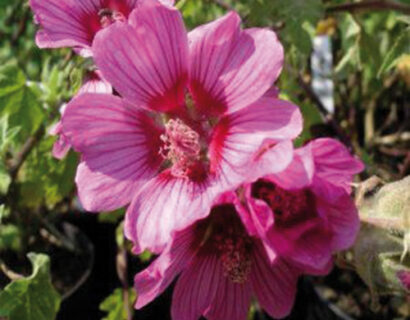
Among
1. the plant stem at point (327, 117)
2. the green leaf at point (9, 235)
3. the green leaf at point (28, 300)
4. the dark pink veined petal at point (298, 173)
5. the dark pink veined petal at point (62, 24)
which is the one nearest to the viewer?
the dark pink veined petal at point (298, 173)

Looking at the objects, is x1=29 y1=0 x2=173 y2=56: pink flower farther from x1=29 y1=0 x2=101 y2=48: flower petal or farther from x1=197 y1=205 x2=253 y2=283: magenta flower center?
x1=197 y1=205 x2=253 y2=283: magenta flower center

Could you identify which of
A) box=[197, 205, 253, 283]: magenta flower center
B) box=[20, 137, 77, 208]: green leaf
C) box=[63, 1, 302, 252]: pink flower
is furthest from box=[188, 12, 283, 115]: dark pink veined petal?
box=[20, 137, 77, 208]: green leaf

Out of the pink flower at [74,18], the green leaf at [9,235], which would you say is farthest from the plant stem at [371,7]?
the green leaf at [9,235]

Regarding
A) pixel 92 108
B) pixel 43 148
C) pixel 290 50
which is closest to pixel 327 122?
pixel 290 50

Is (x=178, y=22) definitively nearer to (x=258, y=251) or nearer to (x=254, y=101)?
(x=254, y=101)

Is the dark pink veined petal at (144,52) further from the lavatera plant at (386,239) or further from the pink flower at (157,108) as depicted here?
the lavatera plant at (386,239)

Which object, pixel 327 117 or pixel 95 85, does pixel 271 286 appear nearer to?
pixel 95 85

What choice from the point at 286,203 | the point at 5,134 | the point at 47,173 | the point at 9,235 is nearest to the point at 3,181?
the point at 5,134
